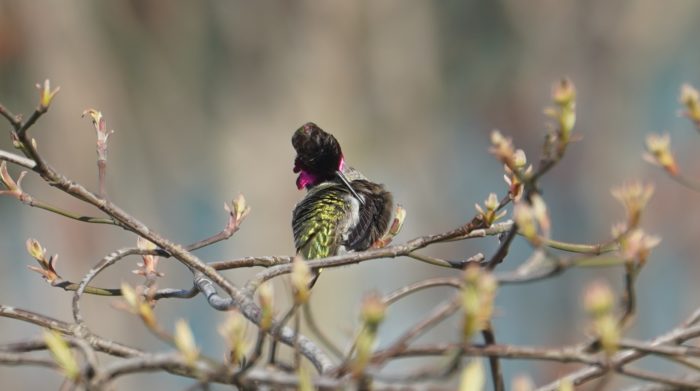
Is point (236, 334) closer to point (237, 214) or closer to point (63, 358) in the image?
point (63, 358)

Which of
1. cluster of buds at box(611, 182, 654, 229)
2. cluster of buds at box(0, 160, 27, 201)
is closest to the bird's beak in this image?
cluster of buds at box(0, 160, 27, 201)

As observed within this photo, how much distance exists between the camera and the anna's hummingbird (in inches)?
103

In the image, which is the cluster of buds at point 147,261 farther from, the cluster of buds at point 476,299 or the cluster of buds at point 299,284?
the cluster of buds at point 476,299

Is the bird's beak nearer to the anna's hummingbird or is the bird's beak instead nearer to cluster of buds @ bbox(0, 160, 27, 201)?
the anna's hummingbird

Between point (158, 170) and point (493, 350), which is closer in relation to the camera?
point (493, 350)

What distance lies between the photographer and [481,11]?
980cm

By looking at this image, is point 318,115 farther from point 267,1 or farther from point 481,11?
point 481,11

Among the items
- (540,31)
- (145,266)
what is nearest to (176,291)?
(145,266)

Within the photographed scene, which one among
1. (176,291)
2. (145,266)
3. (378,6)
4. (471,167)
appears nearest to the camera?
(176,291)

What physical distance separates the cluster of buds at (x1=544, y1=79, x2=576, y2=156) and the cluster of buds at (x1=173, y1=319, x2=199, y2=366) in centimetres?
43

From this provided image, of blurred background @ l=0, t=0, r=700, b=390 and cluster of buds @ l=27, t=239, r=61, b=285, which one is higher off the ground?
blurred background @ l=0, t=0, r=700, b=390

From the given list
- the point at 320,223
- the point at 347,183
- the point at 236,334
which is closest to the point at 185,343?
the point at 236,334

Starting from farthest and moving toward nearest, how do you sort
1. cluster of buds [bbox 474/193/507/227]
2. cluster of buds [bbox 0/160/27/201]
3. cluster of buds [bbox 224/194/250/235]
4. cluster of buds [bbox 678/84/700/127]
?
cluster of buds [bbox 224/194/250/235] < cluster of buds [bbox 474/193/507/227] < cluster of buds [bbox 0/160/27/201] < cluster of buds [bbox 678/84/700/127]

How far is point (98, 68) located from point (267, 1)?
1577 millimetres
